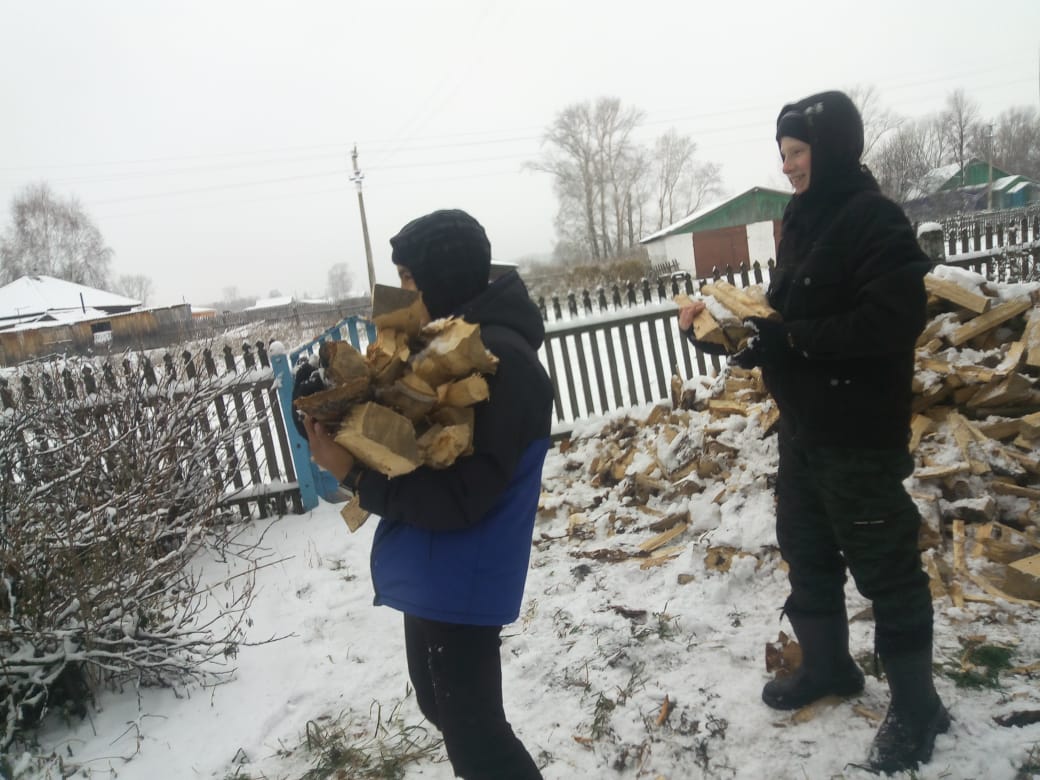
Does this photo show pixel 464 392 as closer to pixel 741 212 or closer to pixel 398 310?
pixel 398 310

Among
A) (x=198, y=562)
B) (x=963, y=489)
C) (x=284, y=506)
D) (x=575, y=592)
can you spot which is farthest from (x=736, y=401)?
(x=198, y=562)

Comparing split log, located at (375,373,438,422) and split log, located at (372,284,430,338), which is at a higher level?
split log, located at (372,284,430,338)

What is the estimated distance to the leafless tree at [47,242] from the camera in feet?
169

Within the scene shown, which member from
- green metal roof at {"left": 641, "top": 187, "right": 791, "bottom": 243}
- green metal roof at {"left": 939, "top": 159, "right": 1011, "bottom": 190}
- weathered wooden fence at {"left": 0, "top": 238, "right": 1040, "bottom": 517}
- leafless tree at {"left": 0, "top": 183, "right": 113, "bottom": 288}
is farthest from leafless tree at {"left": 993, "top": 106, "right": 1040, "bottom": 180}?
leafless tree at {"left": 0, "top": 183, "right": 113, "bottom": 288}

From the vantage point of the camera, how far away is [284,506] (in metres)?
5.15

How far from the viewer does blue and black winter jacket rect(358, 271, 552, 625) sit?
137cm

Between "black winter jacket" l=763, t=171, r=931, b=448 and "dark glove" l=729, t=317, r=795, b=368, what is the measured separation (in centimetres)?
3

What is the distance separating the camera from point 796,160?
1.84 meters

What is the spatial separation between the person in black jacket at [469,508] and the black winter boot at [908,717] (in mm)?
1111

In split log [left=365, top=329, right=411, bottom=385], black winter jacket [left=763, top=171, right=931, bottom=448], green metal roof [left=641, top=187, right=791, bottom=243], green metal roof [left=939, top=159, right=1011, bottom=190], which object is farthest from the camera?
green metal roof [left=939, top=159, right=1011, bottom=190]

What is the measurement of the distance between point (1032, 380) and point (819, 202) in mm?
2663

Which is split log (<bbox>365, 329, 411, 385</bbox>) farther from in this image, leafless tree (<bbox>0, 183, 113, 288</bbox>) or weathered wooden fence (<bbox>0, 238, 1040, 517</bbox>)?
leafless tree (<bbox>0, 183, 113, 288</bbox>)

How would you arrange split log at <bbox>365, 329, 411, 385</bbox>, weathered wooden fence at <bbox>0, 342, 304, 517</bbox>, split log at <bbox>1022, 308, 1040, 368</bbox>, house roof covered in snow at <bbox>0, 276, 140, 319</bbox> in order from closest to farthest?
split log at <bbox>365, 329, 411, 385</bbox> → split log at <bbox>1022, 308, 1040, 368</bbox> → weathered wooden fence at <bbox>0, 342, 304, 517</bbox> → house roof covered in snow at <bbox>0, 276, 140, 319</bbox>

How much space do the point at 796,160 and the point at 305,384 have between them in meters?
1.49
